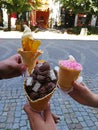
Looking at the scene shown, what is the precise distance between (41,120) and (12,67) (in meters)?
0.95

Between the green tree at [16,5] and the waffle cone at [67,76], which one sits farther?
the green tree at [16,5]

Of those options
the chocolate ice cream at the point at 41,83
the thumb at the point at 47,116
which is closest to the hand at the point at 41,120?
the thumb at the point at 47,116

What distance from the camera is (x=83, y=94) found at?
198 cm

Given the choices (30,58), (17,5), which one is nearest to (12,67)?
(30,58)

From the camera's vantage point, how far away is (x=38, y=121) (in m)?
1.45

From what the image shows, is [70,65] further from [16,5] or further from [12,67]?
[16,5]

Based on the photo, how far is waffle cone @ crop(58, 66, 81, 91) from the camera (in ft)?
6.01

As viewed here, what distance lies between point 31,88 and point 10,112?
3162mm

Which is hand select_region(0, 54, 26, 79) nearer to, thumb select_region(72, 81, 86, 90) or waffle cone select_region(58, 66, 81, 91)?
waffle cone select_region(58, 66, 81, 91)

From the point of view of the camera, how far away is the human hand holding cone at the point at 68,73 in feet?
6.01

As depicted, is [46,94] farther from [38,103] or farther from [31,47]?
[31,47]

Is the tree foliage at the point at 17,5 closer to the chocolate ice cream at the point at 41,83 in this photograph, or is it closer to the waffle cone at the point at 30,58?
the waffle cone at the point at 30,58

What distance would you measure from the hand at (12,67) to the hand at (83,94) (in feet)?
1.97

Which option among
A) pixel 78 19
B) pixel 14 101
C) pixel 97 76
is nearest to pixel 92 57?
pixel 97 76
